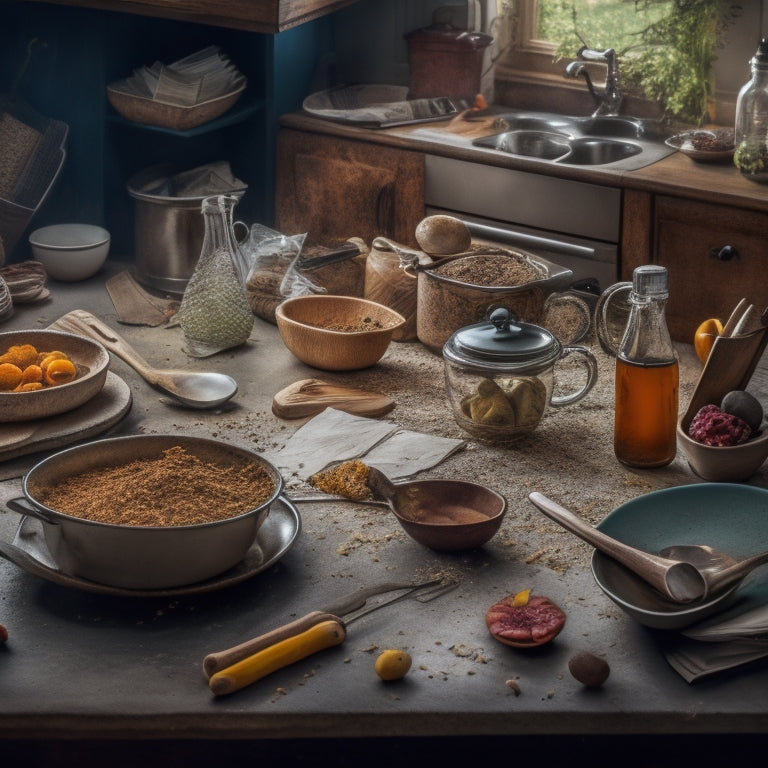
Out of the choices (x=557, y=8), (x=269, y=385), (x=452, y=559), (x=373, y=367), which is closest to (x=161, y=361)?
(x=269, y=385)

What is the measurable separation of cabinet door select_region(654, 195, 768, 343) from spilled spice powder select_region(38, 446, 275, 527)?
1.48m

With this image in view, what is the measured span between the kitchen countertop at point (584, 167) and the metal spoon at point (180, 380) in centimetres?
110

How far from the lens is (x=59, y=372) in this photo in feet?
6.53

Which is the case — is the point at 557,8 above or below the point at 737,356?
above

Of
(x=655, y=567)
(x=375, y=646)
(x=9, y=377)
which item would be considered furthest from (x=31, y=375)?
(x=655, y=567)

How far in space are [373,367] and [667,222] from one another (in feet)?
2.86

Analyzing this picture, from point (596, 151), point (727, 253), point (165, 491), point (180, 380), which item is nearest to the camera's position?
point (165, 491)

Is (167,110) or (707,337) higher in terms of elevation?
(167,110)

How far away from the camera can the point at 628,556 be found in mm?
1417

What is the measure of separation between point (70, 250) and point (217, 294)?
63 cm

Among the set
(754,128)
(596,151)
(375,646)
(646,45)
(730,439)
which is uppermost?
(646,45)

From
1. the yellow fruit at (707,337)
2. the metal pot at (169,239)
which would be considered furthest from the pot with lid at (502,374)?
the metal pot at (169,239)

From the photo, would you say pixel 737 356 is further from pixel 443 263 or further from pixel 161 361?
pixel 161 361

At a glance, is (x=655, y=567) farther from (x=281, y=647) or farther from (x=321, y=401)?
(x=321, y=401)
